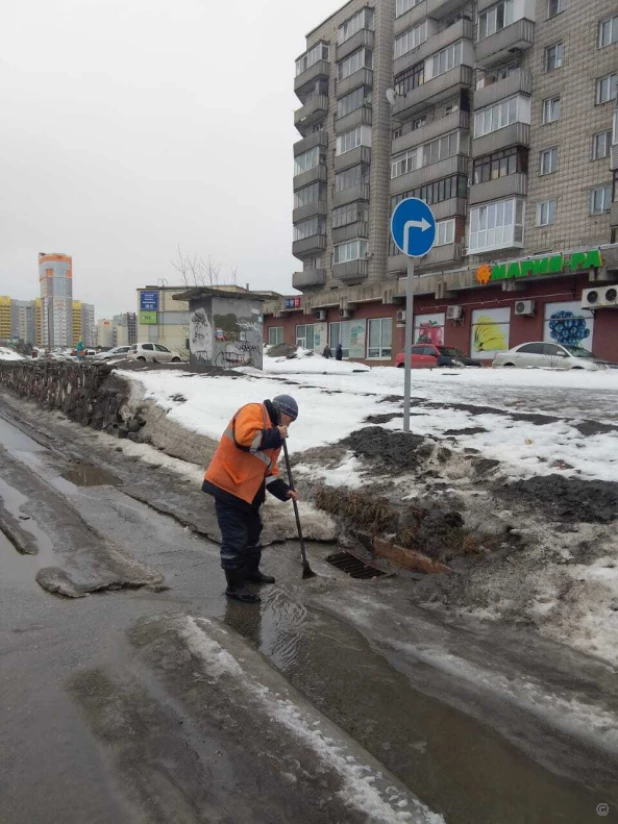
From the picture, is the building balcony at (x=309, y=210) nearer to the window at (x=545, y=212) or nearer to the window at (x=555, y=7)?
the window at (x=545, y=212)

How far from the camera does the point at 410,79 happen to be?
3888 cm

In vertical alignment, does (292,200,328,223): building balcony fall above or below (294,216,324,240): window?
above

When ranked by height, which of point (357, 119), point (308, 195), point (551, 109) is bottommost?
point (551, 109)

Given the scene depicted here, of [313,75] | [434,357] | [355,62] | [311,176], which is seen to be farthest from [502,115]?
[313,75]

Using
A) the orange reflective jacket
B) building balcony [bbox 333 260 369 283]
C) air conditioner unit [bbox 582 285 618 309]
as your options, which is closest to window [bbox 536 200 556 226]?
air conditioner unit [bbox 582 285 618 309]

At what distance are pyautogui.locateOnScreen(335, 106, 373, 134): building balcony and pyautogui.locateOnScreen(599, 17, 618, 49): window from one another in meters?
17.8

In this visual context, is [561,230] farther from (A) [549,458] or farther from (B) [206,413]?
(A) [549,458]

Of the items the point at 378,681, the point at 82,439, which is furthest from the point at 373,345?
the point at 378,681

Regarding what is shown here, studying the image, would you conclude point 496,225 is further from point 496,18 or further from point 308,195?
point 308,195

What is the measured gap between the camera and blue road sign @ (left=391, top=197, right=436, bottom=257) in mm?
6633

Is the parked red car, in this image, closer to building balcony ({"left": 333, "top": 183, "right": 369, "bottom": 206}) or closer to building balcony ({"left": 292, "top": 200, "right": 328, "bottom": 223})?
building balcony ({"left": 333, "top": 183, "right": 369, "bottom": 206})

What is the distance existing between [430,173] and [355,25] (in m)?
15.2

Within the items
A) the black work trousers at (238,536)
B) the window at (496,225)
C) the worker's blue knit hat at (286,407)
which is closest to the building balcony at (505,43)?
the window at (496,225)

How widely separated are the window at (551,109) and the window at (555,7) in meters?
4.03
